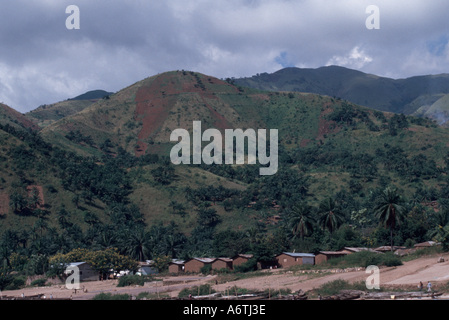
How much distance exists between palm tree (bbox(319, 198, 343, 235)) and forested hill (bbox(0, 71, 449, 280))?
24 cm

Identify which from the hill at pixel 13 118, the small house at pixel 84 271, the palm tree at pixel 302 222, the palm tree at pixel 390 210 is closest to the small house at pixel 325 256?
the palm tree at pixel 390 210

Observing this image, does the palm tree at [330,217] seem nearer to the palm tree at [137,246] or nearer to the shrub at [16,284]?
the palm tree at [137,246]

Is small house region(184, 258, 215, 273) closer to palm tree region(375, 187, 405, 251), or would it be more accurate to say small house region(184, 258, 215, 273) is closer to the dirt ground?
the dirt ground

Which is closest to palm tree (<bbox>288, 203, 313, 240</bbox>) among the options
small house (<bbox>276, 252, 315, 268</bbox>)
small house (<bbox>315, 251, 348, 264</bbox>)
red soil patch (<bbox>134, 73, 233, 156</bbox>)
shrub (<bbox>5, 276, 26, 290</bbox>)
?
small house (<bbox>276, 252, 315, 268</bbox>)

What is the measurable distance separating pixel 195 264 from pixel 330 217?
19.9 meters

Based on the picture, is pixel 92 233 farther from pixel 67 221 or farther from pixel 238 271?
pixel 238 271

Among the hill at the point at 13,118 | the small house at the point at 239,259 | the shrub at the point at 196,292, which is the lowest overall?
the small house at the point at 239,259

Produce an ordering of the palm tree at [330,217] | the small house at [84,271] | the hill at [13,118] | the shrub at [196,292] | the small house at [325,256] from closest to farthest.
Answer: the shrub at [196,292] → the small house at [325,256] → the small house at [84,271] → the palm tree at [330,217] → the hill at [13,118]

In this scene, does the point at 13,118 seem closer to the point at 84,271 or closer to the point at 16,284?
the point at 84,271

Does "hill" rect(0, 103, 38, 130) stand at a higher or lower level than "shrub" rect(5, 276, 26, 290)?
higher

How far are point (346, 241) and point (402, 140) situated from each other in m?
80.4

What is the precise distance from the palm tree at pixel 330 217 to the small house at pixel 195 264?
17.2m

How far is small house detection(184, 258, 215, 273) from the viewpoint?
7131cm

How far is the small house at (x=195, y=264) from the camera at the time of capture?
71.3 meters
